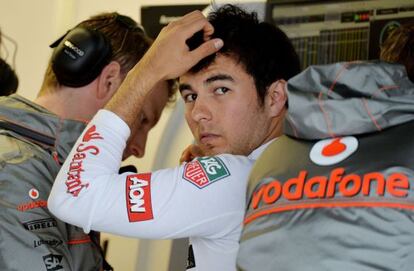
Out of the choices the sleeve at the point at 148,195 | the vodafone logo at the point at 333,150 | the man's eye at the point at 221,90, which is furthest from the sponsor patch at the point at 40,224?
the vodafone logo at the point at 333,150

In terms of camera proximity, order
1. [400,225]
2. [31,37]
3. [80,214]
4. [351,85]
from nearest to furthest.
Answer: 1. [400,225]
2. [351,85]
3. [80,214]
4. [31,37]

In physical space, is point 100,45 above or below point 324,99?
below

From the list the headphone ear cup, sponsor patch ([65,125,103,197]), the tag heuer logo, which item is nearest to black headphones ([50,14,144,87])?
the headphone ear cup

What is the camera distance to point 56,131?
161 cm

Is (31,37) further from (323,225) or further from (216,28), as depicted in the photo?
(323,225)

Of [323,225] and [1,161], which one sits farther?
[1,161]

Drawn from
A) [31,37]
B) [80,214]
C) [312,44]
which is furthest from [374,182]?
[31,37]

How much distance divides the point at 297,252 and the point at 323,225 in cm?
5

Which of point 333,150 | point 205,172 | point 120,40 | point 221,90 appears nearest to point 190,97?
point 221,90

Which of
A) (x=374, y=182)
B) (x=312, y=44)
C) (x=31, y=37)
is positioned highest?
(x=374, y=182)

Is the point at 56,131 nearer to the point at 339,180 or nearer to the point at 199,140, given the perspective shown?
the point at 199,140

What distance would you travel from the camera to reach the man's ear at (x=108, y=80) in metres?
1.73

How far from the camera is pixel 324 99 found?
104 centimetres

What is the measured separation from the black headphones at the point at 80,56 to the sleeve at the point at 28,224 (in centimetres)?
22
